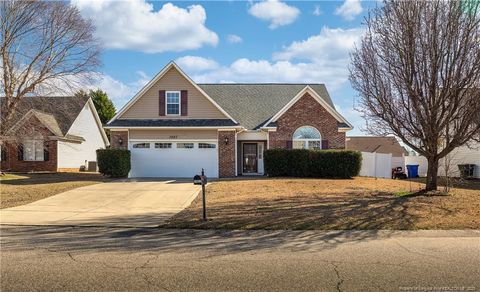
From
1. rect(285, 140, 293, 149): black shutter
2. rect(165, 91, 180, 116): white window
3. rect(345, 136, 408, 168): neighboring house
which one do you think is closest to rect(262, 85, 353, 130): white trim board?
rect(285, 140, 293, 149): black shutter

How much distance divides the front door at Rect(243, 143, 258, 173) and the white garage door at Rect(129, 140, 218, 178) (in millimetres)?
2656

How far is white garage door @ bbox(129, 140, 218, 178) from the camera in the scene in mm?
26875

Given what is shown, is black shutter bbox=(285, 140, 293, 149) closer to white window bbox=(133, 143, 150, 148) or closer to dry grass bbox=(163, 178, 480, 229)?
white window bbox=(133, 143, 150, 148)

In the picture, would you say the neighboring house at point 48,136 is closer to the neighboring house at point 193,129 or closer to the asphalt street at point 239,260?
the neighboring house at point 193,129

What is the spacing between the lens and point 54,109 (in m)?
32.2

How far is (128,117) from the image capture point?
27469 millimetres

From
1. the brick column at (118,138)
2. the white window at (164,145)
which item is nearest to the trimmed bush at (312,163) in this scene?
the white window at (164,145)

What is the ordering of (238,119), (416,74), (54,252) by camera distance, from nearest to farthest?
(54,252) < (416,74) < (238,119)

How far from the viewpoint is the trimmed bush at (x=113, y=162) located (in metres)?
25.0

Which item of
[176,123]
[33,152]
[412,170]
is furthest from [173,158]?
[412,170]

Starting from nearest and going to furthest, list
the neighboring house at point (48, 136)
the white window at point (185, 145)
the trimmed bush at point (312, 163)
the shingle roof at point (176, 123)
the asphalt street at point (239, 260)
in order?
the asphalt street at point (239, 260), the trimmed bush at point (312, 163), the shingle roof at point (176, 123), the white window at point (185, 145), the neighboring house at point (48, 136)

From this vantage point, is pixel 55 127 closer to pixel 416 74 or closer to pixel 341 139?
pixel 341 139

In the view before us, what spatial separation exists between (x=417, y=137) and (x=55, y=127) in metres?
27.0

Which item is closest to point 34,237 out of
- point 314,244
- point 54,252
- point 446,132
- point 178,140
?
point 54,252
